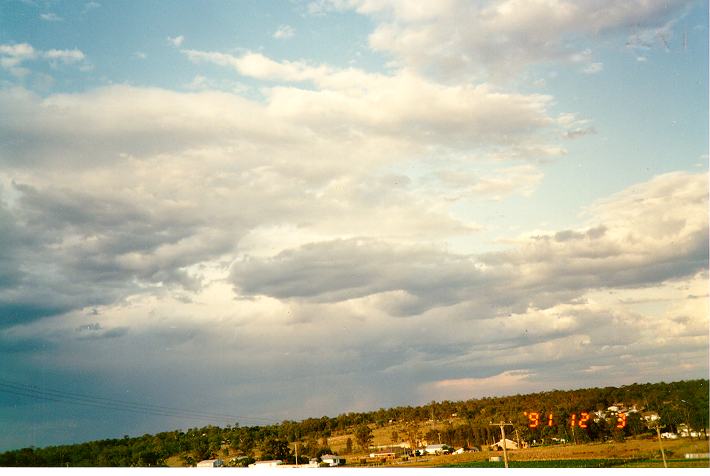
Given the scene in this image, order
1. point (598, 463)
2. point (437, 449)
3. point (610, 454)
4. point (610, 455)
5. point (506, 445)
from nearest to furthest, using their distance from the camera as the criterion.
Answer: point (598, 463)
point (610, 455)
point (610, 454)
point (506, 445)
point (437, 449)

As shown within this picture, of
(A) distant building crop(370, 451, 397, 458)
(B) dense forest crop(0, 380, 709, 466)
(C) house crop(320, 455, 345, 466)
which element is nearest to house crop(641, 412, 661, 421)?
(B) dense forest crop(0, 380, 709, 466)

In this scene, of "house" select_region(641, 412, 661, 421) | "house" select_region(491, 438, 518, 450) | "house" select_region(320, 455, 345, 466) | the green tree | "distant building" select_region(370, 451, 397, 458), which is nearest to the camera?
"house" select_region(641, 412, 661, 421)

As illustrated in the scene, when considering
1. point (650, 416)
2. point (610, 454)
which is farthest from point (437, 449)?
point (650, 416)

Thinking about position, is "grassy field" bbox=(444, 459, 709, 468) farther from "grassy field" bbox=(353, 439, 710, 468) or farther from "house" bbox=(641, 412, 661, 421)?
"house" bbox=(641, 412, 661, 421)

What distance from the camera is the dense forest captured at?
31375mm

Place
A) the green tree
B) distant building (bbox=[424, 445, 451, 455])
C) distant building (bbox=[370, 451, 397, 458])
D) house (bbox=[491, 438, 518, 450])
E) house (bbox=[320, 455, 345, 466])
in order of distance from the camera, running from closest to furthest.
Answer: house (bbox=[491, 438, 518, 450]) < house (bbox=[320, 455, 345, 466]) < the green tree < distant building (bbox=[424, 445, 451, 455]) < distant building (bbox=[370, 451, 397, 458])

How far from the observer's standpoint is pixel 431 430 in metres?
48.2

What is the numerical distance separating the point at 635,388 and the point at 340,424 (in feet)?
86.0

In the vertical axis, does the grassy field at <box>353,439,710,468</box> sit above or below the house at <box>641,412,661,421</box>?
below

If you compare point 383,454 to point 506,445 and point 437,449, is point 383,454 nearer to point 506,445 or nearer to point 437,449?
point 437,449

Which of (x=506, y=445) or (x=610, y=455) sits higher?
(x=610, y=455)

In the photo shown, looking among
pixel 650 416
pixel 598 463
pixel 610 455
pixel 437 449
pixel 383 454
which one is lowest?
pixel 383 454
